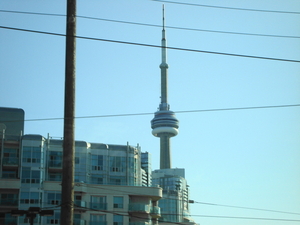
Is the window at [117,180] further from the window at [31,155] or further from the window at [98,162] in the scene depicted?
the window at [31,155]

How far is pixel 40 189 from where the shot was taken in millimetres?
77000

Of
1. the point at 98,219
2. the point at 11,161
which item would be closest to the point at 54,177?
the point at 11,161

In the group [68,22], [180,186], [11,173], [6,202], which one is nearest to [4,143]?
[11,173]

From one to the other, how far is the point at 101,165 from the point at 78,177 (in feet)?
15.9

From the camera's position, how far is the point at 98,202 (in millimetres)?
77812

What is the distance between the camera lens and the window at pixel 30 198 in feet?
249

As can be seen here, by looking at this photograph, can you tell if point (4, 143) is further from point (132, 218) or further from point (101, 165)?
point (132, 218)

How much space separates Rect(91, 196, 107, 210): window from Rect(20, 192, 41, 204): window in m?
6.95

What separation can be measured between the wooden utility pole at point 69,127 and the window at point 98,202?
58.2 metres

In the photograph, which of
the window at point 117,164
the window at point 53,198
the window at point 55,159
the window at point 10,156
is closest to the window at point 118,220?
the window at point 53,198

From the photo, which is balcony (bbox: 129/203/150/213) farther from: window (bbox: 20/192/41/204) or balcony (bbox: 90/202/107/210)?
window (bbox: 20/192/41/204)

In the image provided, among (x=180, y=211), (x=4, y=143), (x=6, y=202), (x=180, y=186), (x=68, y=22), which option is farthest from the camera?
(x=180, y=186)

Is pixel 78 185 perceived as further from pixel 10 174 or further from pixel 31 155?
pixel 10 174

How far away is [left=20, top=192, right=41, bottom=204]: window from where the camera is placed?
75812mm
